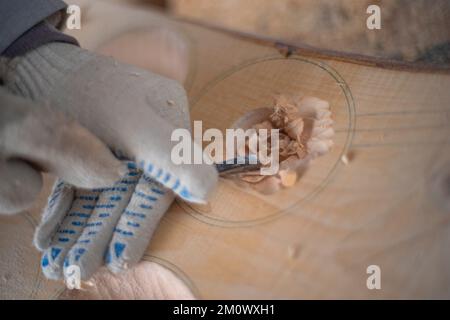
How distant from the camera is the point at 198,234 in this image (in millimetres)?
583

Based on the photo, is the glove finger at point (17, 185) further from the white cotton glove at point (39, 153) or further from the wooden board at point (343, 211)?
the wooden board at point (343, 211)

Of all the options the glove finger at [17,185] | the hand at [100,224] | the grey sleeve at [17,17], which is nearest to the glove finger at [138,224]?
the hand at [100,224]

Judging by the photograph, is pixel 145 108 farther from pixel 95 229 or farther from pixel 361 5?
pixel 361 5

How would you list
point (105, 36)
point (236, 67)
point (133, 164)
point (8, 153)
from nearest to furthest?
1. point (8, 153)
2. point (133, 164)
3. point (236, 67)
4. point (105, 36)

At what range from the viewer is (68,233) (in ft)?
1.97

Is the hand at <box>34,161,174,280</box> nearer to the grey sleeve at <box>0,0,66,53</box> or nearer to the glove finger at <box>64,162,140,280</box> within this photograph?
the glove finger at <box>64,162,140,280</box>

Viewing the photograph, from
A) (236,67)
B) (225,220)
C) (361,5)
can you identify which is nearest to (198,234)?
(225,220)

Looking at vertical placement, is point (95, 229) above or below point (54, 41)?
below

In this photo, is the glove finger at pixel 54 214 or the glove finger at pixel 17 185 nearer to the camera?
the glove finger at pixel 17 185

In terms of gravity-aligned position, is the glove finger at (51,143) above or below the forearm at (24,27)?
below

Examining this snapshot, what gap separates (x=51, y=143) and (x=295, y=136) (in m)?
0.27

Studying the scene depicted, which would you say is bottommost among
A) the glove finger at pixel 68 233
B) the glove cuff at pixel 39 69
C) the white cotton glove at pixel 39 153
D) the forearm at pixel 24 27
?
the glove finger at pixel 68 233

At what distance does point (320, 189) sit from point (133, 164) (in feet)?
0.67

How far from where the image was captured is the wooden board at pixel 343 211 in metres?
0.48
